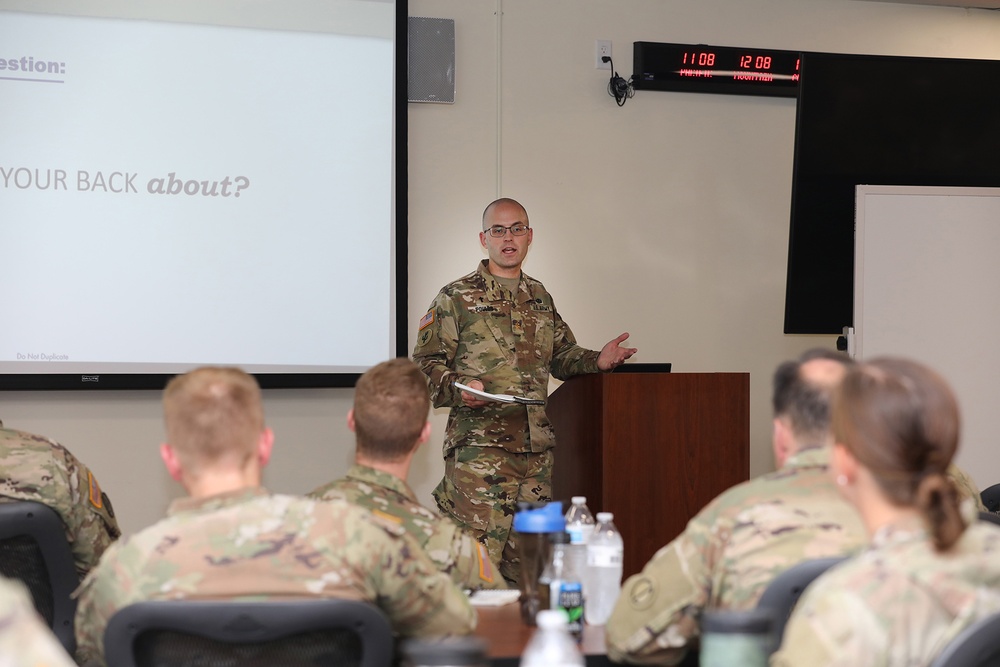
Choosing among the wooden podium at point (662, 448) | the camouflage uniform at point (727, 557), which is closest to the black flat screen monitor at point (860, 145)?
the wooden podium at point (662, 448)

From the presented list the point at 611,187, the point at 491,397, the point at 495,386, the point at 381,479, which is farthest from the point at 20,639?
the point at 611,187

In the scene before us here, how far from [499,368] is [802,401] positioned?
2.48m

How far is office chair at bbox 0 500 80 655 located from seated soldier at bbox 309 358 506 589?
0.60 metres

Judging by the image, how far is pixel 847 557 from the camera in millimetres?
1704

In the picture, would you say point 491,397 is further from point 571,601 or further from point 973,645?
point 973,645

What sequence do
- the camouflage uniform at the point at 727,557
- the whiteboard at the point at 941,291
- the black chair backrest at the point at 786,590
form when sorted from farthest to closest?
the whiteboard at the point at 941,291 → the camouflage uniform at the point at 727,557 → the black chair backrest at the point at 786,590

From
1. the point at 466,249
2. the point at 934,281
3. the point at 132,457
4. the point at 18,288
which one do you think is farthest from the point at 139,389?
the point at 934,281

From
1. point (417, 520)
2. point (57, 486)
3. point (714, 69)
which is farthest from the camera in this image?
point (714, 69)

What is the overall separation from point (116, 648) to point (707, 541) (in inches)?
37.0

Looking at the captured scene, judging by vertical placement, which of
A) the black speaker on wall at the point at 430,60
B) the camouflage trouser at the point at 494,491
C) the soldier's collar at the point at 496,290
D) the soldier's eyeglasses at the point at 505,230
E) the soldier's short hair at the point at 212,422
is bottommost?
the camouflage trouser at the point at 494,491

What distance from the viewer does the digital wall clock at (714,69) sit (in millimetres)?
5422

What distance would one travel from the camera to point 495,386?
14.3ft

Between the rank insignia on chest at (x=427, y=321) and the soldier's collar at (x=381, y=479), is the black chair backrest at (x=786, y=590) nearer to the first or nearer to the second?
the soldier's collar at (x=381, y=479)

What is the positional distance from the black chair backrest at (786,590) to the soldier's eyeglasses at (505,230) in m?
2.97
